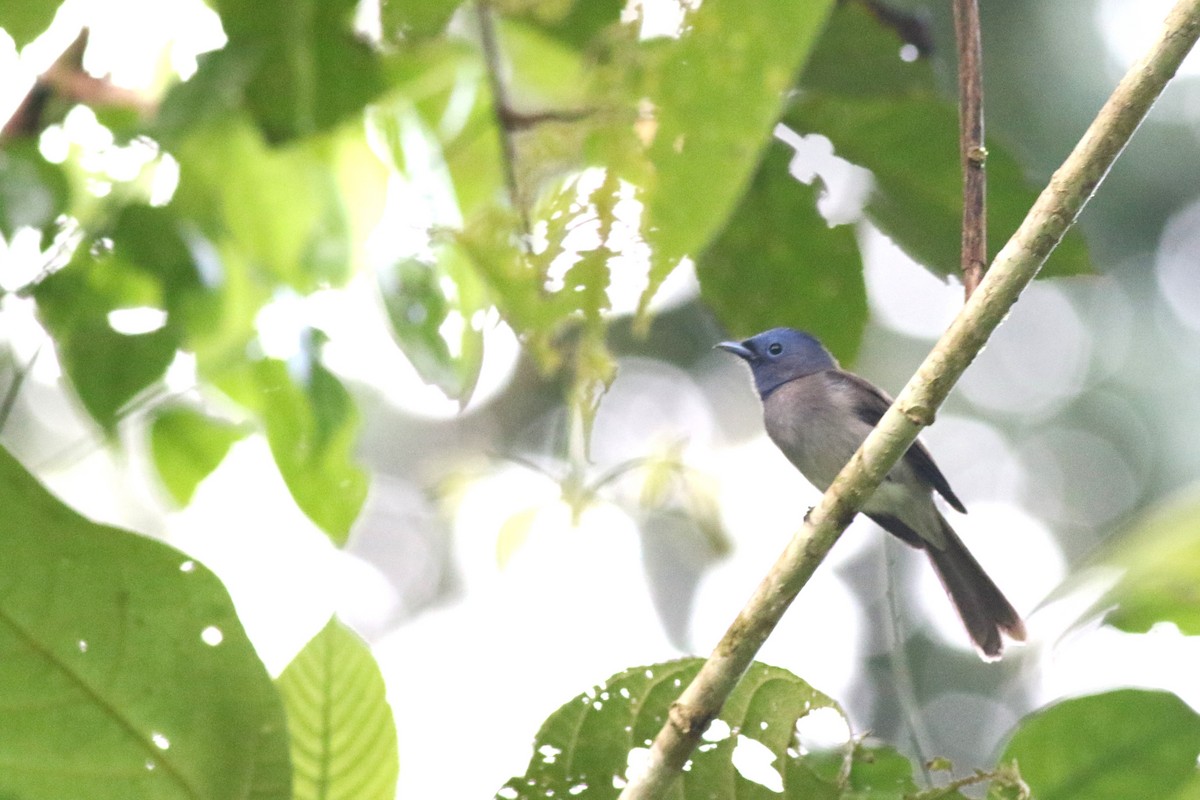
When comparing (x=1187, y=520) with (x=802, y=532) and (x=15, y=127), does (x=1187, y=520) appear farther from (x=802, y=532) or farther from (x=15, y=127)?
(x=15, y=127)

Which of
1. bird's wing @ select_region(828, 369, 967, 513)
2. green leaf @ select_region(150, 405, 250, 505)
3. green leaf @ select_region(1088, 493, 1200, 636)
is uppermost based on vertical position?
green leaf @ select_region(1088, 493, 1200, 636)

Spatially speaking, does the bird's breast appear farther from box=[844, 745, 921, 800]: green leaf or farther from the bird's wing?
box=[844, 745, 921, 800]: green leaf

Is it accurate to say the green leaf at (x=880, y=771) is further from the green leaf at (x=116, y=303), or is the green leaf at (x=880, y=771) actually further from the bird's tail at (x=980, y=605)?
the bird's tail at (x=980, y=605)

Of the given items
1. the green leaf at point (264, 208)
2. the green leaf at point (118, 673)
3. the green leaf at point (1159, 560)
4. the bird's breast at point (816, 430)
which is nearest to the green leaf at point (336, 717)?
the green leaf at point (118, 673)

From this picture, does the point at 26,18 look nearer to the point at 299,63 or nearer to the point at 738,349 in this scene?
the point at 299,63

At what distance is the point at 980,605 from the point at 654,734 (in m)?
2.53

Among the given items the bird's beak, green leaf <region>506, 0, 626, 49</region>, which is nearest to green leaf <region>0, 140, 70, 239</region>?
green leaf <region>506, 0, 626, 49</region>

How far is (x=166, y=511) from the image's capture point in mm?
2660

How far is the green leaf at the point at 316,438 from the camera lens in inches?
88.3

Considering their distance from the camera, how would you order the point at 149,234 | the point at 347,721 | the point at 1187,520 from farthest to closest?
the point at 149,234 < the point at 347,721 < the point at 1187,520

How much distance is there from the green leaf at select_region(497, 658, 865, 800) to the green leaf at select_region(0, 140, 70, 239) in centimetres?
116

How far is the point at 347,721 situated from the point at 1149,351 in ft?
22.6

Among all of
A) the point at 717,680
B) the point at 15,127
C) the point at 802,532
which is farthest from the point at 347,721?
the point at 15,127

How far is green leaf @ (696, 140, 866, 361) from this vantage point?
2262 millimetres
